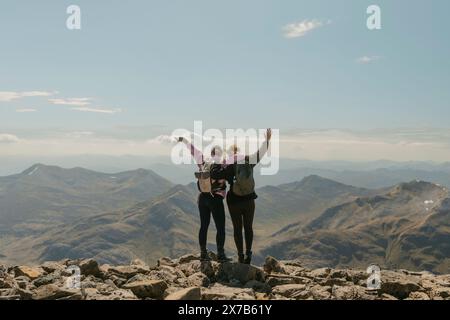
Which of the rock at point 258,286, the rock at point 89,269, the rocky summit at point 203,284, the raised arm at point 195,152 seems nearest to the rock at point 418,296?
the rocky summit at point 203,284

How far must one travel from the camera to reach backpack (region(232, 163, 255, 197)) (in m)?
14.4

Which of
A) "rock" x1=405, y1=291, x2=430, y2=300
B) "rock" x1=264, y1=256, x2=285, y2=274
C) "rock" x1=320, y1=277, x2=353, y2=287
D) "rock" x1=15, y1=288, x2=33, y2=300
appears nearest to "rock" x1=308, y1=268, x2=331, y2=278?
"rock" x1=264, y1=256, x2=285, y2=274

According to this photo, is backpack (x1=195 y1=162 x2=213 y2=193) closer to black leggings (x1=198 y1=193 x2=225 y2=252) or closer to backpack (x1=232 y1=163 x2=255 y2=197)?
black leggings (x1=198 y1=193 x2=225 y2=252)

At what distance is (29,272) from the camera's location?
14.1 meters

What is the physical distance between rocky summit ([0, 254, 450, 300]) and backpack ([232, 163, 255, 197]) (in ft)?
8.56

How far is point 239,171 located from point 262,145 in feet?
4.11

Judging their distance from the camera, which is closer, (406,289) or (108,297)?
(108,297)

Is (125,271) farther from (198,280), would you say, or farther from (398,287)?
(398,287)

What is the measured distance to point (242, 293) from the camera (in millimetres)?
11156

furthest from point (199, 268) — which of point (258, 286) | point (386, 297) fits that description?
point (386, 297)

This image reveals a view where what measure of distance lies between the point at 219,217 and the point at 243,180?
173 cm
